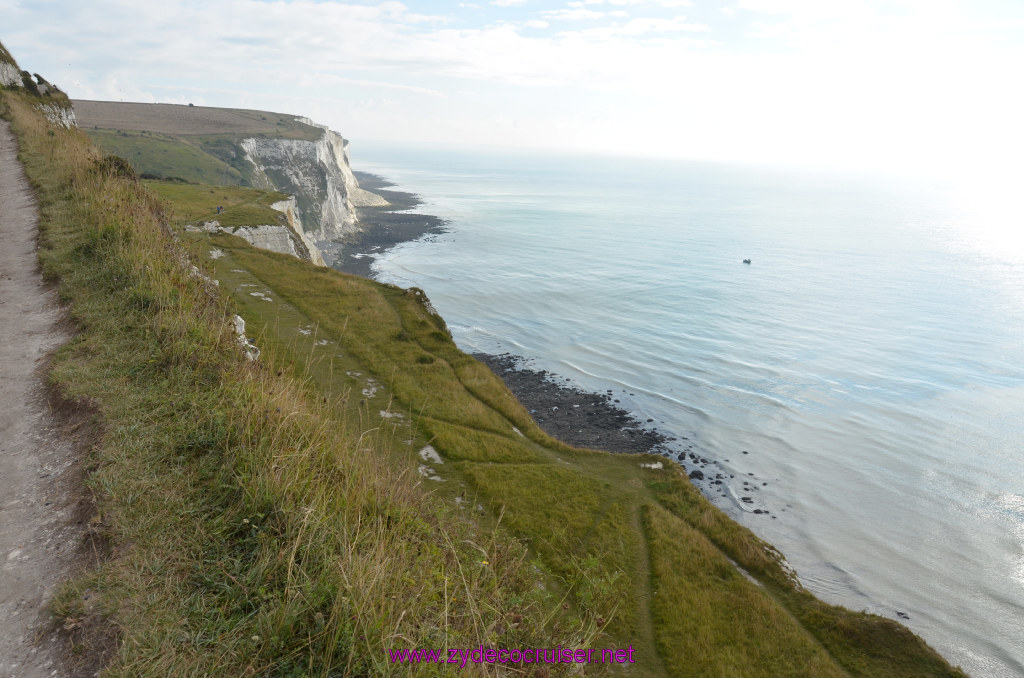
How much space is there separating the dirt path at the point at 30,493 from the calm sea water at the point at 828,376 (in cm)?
3055

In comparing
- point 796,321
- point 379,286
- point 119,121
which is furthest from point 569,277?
point 119,121

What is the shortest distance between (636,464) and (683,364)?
116 ft

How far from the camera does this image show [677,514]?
19.8 meters

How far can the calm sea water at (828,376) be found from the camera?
96.6 ft

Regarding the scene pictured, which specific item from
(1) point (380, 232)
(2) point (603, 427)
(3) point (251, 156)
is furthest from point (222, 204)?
(3) point (251, 156)

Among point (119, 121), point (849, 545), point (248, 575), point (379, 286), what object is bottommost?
point (849, 545)

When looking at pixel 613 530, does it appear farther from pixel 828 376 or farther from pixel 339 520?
pixel 828 376

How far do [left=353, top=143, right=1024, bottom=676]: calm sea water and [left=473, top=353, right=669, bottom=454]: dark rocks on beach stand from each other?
2.49m

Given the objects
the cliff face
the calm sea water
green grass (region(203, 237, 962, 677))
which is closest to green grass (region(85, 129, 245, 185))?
the cliff face

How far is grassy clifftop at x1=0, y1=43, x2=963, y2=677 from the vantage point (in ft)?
16.8

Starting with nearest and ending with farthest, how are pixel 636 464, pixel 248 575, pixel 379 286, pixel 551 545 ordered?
pixel 248 575 < pixel 551 545 < pixel 636 464 < pixel 379 286

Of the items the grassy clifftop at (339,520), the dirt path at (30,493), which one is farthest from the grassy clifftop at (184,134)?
the dirt path at (30,493)

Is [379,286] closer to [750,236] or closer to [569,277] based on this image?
[569,277]

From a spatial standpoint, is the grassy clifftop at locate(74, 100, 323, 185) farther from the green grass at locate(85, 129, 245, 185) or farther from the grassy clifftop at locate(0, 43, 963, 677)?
the grassy clifftop at locate(0, 43, 963, 677)
